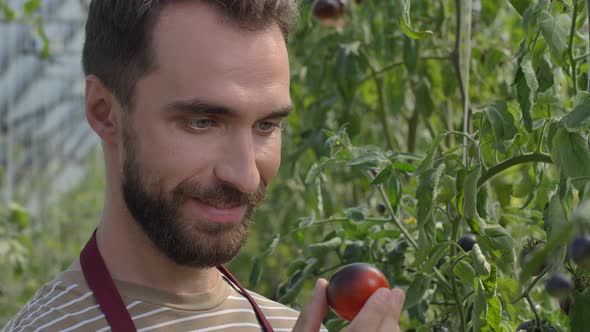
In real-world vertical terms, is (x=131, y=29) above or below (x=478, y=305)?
above

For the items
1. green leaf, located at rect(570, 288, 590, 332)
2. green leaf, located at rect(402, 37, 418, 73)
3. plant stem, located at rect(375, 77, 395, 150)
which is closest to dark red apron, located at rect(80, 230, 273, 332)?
green leaf, located at rect(570, 288, 590, 332)

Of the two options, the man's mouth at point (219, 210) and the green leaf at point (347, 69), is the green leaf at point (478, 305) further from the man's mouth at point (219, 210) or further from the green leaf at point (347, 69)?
the green leaf at point (347, 69)

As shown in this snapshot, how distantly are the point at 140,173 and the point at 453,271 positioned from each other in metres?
0.46

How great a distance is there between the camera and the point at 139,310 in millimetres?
1102

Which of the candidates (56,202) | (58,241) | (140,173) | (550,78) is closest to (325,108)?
(550,78)

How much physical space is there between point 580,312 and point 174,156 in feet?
1.68

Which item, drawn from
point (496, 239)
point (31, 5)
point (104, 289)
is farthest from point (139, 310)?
point (31, 5)

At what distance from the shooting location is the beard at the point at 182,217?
1.06 m

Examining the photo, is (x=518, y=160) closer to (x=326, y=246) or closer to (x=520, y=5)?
(x=520, y=5)

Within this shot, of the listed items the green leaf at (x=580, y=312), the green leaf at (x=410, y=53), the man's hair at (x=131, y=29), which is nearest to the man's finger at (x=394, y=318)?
the green leaf at (x=580, y=312)

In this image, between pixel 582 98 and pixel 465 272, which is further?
pixel 465 272

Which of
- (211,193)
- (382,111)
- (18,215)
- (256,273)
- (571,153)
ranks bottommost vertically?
(18,215)

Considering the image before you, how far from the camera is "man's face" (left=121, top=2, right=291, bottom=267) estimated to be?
3.45ft

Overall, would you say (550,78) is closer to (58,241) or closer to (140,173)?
(140,173)
